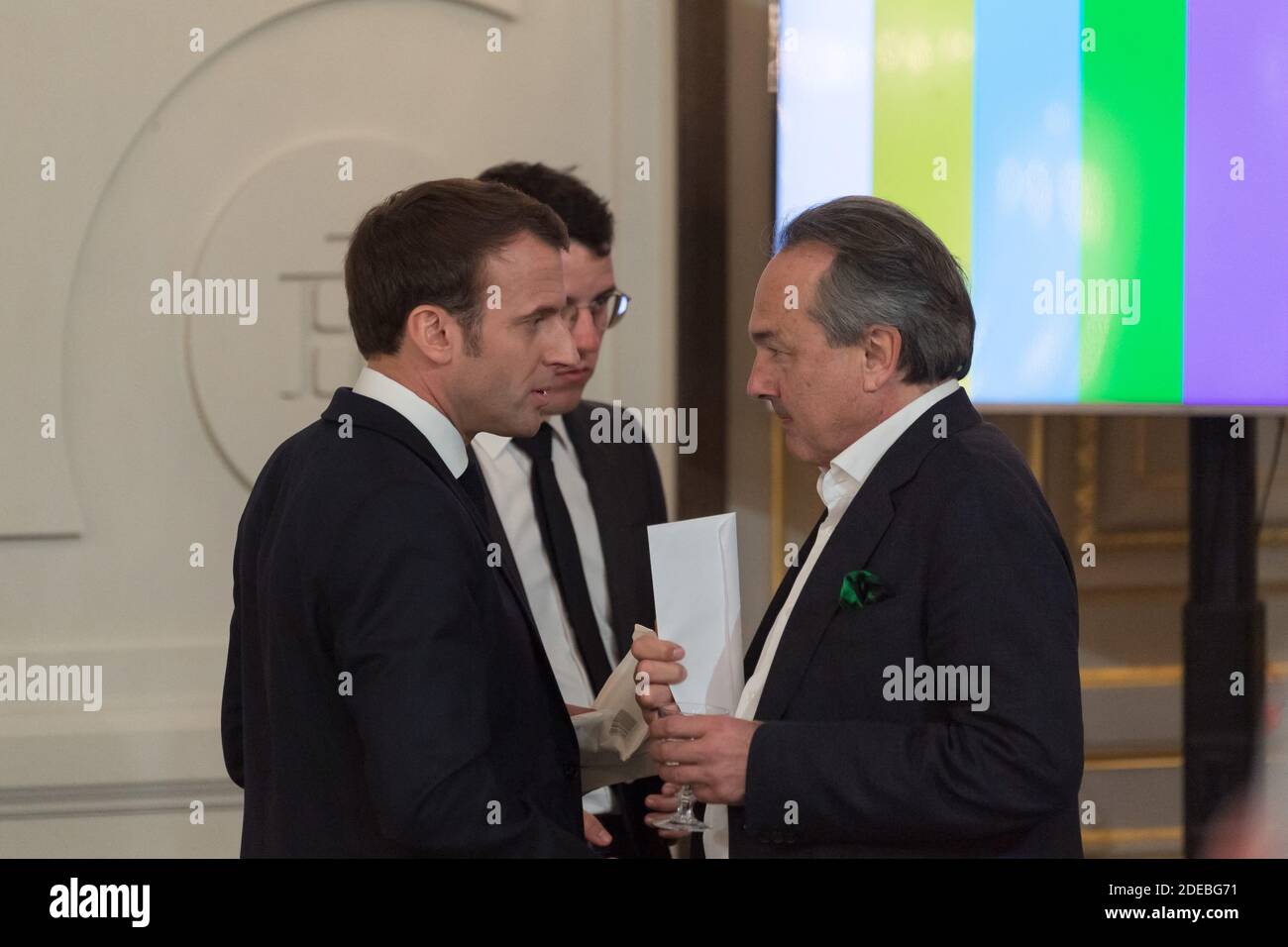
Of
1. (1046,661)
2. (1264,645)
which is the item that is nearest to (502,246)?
(1046,661)

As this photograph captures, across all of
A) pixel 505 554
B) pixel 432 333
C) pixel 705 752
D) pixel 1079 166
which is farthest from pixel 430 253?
pixel 1079 166

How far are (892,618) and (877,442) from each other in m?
0.25

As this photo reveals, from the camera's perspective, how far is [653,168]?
291 cm

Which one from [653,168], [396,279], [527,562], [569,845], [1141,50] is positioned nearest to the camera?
[569,845]

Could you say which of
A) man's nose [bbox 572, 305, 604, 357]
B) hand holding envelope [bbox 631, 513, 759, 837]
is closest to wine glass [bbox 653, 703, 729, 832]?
hand holding envelope [bbox 631, 513, 759, 837]

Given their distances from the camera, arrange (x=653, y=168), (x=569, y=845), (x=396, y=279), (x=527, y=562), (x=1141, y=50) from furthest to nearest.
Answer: (x=653, y=168), (x=1141, y=50), (x=527, y=562), (x=396, y=279), (x=569, y=845)

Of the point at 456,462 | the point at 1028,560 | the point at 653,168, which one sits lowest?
the point at 1028,560

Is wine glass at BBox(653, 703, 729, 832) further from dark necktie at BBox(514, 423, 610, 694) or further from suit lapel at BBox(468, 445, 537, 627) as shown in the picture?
dark necktie at BBox(514, 423, 610, 694)

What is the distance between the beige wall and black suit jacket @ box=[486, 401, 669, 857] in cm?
66

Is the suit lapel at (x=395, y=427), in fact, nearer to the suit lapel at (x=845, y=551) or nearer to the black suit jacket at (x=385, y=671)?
the black suit jacket at (x=385, y=671)

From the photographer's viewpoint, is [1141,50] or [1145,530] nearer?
[1141,50]

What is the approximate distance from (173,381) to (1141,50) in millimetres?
2060

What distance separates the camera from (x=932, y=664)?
1556mm

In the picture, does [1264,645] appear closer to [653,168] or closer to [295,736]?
[653,168]
